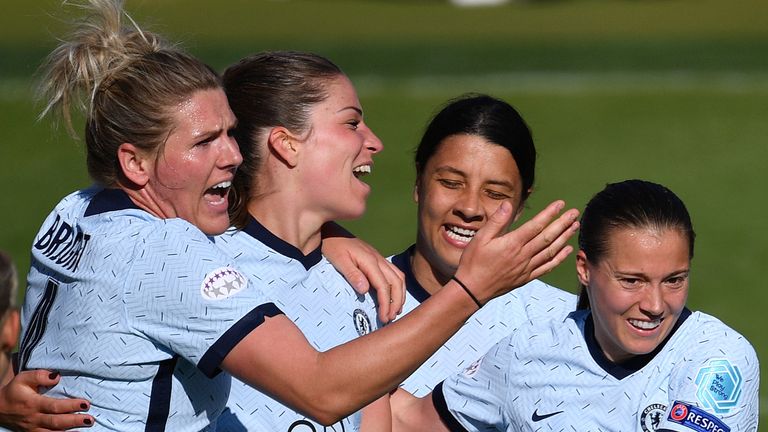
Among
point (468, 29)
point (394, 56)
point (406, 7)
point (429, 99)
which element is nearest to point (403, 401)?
point (429, 99)

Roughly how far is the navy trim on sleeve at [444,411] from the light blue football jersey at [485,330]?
0.30 meters

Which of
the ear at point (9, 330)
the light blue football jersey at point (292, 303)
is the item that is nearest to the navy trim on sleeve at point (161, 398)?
the ear at point (9, 330)

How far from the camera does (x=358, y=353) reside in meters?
3.96

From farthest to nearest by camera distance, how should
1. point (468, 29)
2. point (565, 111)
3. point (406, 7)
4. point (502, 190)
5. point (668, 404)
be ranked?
point (406, 7) < point (468, 29) < point (565, 111) < point (502, 190) < point (668, 404)

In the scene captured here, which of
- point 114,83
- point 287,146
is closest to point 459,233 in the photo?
point 287,146

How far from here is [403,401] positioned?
5.35 m

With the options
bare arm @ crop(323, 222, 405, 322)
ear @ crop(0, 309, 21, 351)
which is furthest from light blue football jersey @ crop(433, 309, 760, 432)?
ear @ crop(0, 309, 21, 351)

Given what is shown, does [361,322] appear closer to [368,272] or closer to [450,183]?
[368,272]

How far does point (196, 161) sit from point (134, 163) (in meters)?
0.21

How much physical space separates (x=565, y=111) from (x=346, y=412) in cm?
1787

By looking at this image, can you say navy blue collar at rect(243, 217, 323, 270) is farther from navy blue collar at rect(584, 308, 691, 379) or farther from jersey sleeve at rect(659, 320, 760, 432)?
jersey sleeve at rect(659, 320, 760, 432)

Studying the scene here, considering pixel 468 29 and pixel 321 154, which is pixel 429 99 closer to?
pixel 468 29

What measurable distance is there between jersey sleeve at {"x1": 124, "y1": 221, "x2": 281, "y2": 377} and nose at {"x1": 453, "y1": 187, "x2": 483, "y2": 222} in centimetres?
183

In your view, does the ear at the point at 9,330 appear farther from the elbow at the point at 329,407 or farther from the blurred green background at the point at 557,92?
the blurred green background at the point at 557,92
